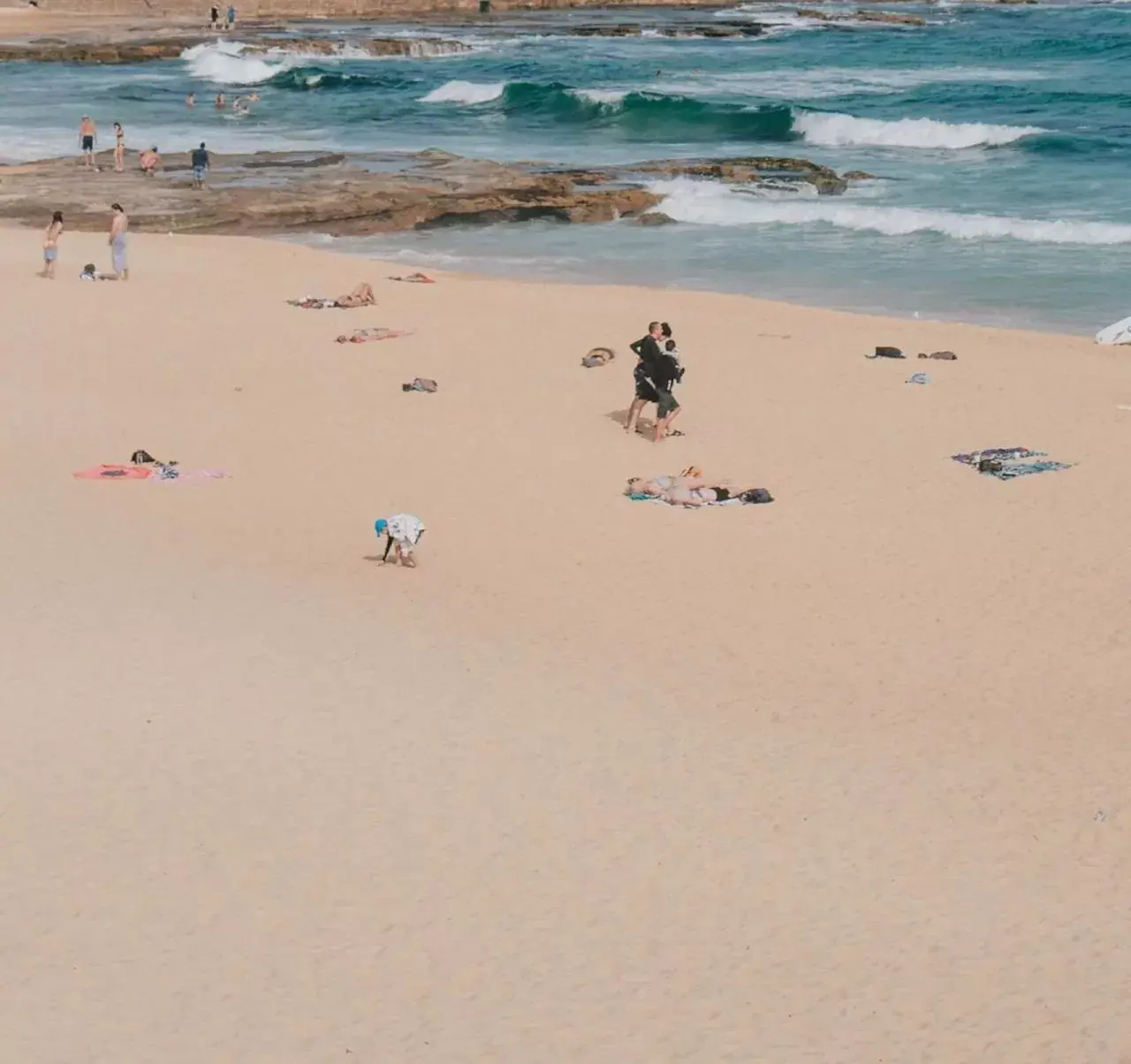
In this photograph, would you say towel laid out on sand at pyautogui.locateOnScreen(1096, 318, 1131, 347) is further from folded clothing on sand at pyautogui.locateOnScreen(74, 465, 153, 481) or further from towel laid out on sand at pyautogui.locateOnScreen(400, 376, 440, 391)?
folded clothing on sand at pyautogui.locateOnScreen(74, 465, 153, 481)

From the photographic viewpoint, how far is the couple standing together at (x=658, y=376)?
1861cm

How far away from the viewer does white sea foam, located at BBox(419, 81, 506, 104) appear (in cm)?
5956

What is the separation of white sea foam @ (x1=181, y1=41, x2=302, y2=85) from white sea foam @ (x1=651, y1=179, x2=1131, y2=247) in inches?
1350

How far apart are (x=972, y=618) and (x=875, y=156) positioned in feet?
110

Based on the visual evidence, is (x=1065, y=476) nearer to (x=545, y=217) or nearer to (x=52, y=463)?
(x=52, y=463)

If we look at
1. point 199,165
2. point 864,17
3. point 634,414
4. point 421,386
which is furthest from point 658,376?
point 864,17

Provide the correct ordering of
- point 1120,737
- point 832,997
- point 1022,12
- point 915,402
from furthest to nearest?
point 1022,12 → point 915,402 → point 1120,737 → point 832,997

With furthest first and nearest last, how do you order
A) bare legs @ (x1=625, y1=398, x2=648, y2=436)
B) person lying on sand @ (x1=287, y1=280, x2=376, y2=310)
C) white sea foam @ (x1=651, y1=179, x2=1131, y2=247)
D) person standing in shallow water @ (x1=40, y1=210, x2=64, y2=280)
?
1. white sea foam @ (x1=651, y1=179, x2=1131, y2=247)
2. person standing in shallow water @ (x1=40, y1=210, x2=64, y2=280)
3. person lying on sand @ (x1=287, y1=280, x2=376, y2=310)
4. bare legs @ (x1=625, y1=398, x2=648, y2=436)

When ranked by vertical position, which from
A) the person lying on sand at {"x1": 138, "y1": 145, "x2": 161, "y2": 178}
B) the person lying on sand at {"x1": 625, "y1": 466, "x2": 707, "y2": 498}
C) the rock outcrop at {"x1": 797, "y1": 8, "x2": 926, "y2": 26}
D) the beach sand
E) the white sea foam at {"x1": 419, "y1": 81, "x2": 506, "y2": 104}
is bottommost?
the beach sand

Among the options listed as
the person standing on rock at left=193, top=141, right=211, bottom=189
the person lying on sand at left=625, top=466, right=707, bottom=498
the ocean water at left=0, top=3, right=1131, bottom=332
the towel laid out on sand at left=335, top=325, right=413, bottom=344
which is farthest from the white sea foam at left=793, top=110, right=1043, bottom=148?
the person lying on sand at left=625, top=466, right=707, bottom=498

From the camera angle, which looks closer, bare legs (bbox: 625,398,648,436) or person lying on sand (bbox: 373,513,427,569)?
person lying on sand (bbox: 373,513,427,569)

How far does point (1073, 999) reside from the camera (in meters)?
8.34

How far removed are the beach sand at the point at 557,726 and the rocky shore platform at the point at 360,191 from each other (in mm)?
13086

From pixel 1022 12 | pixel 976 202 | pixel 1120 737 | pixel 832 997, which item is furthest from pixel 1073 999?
pixel 1022 12
